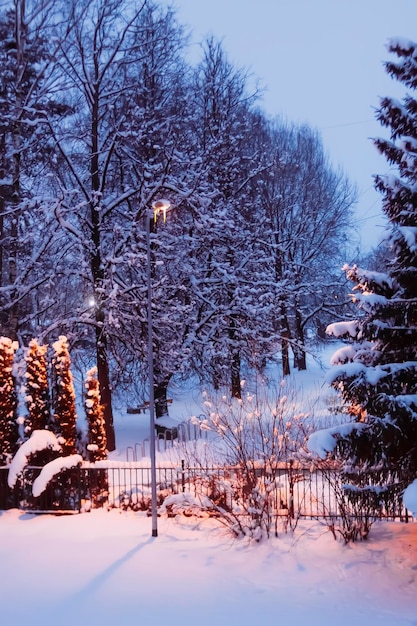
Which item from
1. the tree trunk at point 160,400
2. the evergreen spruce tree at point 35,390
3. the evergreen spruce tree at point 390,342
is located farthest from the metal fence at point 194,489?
the tree trunk at point 160,400

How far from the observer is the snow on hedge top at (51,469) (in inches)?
484

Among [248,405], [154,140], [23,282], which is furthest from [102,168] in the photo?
[248,405]

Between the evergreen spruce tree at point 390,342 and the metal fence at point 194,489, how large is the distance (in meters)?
2.34

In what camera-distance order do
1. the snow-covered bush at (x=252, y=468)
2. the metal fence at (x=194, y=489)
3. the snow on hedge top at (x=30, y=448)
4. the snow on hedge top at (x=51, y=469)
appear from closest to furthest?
1. the snow-covered bush at (x=252, y=468)
2. the metal fence at (x=194, y=489)
3. the snow on hedge top at (x=51, y=469)
4. the snow on hedge top at (x=30, y=448)

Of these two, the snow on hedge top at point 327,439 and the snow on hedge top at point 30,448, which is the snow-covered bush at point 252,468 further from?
the snow on hedge top at point 30,448

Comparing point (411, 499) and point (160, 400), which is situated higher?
point (160, 400)

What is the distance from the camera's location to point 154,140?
1991 cm

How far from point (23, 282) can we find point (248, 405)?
30.2ft

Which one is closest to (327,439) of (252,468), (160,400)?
(252,468)

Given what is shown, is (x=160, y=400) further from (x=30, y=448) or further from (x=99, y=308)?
(x=30, y=448)

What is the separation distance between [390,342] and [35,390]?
872 centimetres

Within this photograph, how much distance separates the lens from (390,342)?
8070 mm

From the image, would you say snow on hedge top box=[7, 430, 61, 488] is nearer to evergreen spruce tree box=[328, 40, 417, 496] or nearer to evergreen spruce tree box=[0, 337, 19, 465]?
evergreen spruce tree box=[0, 337, 19, 465]

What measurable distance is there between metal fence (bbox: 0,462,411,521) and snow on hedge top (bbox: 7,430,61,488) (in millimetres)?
244
